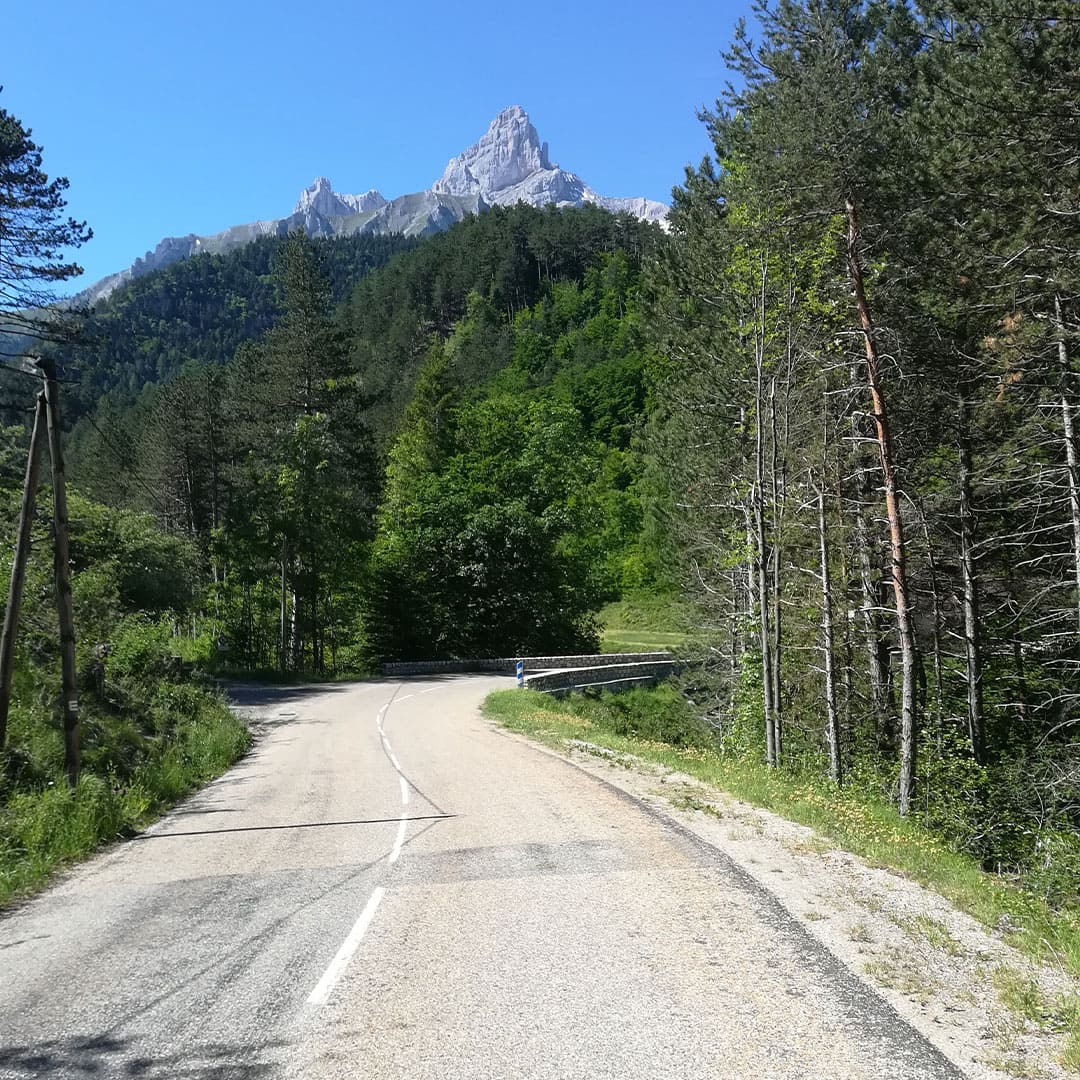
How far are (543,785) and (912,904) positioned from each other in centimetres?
747

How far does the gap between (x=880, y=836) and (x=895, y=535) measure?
6.45 m

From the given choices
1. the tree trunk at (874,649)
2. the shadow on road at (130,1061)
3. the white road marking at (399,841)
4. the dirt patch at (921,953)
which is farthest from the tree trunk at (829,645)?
the shadow on road at (130,1061)

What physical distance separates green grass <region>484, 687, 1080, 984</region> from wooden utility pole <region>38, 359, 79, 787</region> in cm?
947

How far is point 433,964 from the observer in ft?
19.3

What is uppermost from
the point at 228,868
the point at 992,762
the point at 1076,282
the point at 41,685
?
the point at 1076,282

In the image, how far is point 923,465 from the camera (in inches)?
738

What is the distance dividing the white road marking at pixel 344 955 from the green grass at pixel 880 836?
4.15 m

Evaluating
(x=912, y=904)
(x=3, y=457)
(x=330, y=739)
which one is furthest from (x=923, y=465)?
(x=3, y=457)

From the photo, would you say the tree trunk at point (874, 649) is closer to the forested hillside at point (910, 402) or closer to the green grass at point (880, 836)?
the forested hillside at point (910, 402)

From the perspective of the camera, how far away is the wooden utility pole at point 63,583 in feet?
39.7

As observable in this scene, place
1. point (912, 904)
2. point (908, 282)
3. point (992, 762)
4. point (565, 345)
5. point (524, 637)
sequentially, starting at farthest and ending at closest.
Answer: point (565, 345) → point (524, 637) → point (992, 762) → point (908, 282) → point (912, 904)

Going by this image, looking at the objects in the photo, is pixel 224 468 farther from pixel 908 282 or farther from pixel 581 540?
pixel 908 282

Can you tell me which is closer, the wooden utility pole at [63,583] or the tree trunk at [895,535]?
the wooden utility pole at [63,583]

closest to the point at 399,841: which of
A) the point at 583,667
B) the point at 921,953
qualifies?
the point at 921,953
